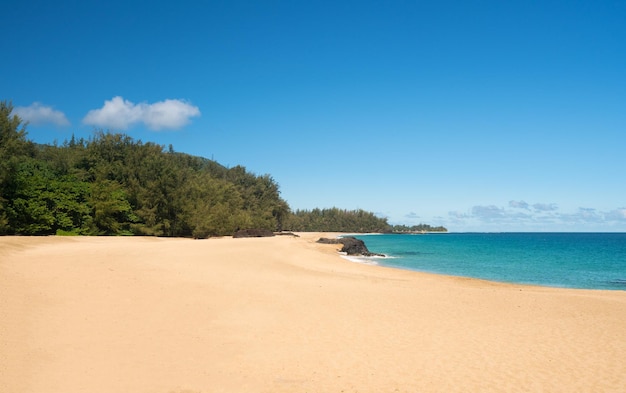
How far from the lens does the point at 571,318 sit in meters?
12.9

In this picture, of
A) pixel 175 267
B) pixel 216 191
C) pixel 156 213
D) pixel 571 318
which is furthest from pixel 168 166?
pixel 571 318

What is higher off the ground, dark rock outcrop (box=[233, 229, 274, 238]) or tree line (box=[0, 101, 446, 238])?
tree line (box=[0, 101, 446, 238])

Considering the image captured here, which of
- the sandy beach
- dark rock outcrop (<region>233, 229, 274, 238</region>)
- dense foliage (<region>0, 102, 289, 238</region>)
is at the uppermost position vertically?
dense foliage (<region>0, 102, 289, 238</region>)

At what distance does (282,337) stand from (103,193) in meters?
42.7

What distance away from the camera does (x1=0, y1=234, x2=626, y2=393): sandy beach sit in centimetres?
705

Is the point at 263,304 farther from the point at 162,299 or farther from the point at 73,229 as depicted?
the point at 73,229

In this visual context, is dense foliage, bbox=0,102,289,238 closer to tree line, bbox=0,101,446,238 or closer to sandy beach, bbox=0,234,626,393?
tree line, bbox=0,101,446,238

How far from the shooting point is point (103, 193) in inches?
1791

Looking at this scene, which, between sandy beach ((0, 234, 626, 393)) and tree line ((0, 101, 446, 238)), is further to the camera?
tree line ((0, 101, 446, 238))

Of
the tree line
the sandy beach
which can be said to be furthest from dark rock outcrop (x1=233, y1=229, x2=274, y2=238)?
the sandy beach

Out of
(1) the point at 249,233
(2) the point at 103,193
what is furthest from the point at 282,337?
(1) the point at 249,233

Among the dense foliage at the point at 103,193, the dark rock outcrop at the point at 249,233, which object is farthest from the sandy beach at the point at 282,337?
the dark rock outcrop at the point at 249,233

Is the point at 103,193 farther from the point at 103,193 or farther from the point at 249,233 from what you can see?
the point at 249,233

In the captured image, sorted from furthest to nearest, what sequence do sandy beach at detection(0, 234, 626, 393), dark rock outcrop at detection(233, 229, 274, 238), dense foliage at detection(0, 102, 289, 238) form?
dark rock outcrop at detection(233, 229, 274, 238), dense foliage at detection(0, 102, 289, 238), sandy beach at detection(0, 234, 626, 393)
